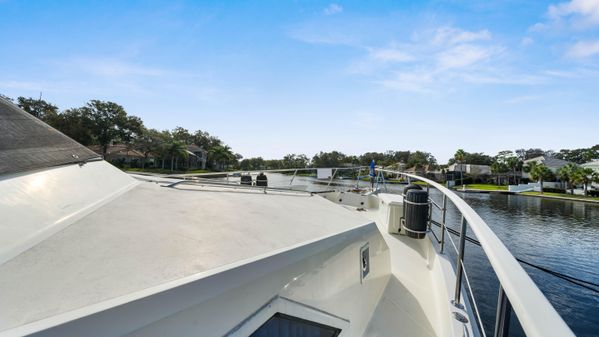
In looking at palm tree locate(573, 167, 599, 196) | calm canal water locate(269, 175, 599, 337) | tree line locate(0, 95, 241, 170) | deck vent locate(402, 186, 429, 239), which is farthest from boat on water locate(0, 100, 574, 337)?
palm tree locate(573, 167, 599, 196)

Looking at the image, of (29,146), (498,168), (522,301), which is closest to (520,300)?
(522,301)

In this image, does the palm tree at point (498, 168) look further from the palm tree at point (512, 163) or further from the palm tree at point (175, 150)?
the palm tree at point (175, 150)

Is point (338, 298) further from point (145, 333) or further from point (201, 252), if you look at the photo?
point (145, 333)

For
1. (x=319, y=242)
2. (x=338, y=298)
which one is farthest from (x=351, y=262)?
(x=319, y=242)

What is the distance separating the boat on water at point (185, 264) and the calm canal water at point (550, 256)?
2818 mm

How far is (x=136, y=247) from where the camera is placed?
1.27 metres

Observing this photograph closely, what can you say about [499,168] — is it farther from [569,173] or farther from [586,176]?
[586,176]

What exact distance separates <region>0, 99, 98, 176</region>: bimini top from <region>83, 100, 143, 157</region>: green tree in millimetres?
39312

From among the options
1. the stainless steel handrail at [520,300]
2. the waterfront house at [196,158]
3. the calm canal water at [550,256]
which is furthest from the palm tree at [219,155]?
the stainless steel handrail at [520,300]

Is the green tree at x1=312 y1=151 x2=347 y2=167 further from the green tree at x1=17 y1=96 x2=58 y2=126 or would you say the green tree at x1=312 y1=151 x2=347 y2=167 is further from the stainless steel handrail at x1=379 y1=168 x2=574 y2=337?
the stainless steel handrail at x1=379 y1=168 x2=574 y2=337

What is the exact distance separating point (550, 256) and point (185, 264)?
49.4 ft

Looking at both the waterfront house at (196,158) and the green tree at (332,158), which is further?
the green tree at (332,158)

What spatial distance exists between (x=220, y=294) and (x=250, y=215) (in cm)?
99

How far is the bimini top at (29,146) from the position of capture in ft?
6.30
